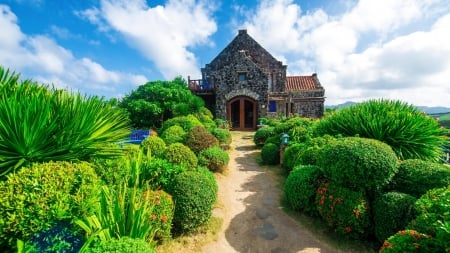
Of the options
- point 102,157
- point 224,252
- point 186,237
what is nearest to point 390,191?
point 224,252

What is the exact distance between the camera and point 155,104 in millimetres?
14203

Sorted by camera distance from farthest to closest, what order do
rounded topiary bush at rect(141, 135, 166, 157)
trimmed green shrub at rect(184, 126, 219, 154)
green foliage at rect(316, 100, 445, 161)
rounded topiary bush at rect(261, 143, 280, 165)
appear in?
rounded topiary bush at rect(261, 143, 280, 165), trimmed green shrub at rect(184, 126, 219, 154), rounded topiary bush at rect(141, 135, 166, 157), green foliage at rect(316, 100, 445, 161)

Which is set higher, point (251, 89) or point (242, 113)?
point (251, 89)

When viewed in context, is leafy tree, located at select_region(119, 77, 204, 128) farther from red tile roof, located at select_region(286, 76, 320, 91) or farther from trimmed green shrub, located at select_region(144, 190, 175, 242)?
trimmed green shrub, located at select_region(144, 190, 175, 242)

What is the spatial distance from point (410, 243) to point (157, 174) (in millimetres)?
4138

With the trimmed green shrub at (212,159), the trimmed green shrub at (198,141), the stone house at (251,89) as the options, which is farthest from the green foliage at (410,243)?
the stone house at (251,89)

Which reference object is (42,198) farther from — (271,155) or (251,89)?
(251,89)

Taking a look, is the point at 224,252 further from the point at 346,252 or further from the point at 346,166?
the point at 346,166

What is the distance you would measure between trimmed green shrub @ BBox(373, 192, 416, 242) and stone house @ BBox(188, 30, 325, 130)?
1462 centimetres

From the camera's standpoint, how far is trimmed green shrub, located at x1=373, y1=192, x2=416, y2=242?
3441 millimetres

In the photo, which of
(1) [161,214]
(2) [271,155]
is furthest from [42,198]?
(2) [271,155]

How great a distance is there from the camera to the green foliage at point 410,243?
2346 mm

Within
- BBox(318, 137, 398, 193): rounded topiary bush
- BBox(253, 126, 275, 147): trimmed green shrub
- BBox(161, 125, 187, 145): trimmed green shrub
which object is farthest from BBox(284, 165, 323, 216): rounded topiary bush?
BBox(253, 126, 275, 147): trimmed green shrub

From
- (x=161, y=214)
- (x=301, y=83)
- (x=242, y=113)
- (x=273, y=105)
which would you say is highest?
(x=301, y=83)
